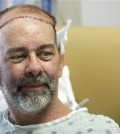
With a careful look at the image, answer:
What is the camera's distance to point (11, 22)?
112 cm

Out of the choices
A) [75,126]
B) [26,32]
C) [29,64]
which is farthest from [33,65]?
[75,126]

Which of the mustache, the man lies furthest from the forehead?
the mustache

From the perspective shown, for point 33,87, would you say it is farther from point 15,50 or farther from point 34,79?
point 15,50

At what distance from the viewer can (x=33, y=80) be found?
1013mm

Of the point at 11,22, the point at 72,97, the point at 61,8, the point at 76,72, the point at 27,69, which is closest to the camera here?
the point at 27,69

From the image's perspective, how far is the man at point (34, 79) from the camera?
1.03m

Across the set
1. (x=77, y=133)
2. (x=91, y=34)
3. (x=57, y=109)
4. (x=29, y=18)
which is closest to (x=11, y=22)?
(x=29, y=18)

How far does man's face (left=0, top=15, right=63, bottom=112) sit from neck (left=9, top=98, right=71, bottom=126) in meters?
0.06

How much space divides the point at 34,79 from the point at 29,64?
0.06m

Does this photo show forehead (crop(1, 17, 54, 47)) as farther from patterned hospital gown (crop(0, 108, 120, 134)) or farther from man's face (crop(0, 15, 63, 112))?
patterned hospital gown (crop(0, 108, 120, 134))

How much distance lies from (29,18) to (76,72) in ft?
2.18

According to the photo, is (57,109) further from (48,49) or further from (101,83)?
(101,83)

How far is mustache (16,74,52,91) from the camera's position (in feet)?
3.32

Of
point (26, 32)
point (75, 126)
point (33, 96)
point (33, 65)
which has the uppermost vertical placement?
point (26, 32)
